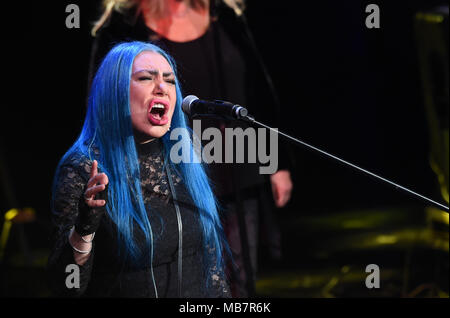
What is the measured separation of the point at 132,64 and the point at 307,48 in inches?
74.0

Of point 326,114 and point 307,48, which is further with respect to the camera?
point 326,114

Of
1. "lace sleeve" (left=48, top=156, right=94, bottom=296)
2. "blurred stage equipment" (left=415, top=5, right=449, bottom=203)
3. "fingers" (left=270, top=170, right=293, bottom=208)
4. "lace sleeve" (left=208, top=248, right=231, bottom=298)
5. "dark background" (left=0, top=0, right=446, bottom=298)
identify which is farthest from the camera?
"dark background" (left=0, top=0, right=446, bottom=298)

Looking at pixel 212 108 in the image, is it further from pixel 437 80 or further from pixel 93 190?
pixel 437 80

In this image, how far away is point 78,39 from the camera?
94.5 inches

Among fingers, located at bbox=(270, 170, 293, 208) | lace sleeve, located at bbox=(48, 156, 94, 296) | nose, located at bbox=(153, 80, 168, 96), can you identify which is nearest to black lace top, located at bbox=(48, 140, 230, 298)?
lace sleeve, located at bbox=(48, 156, 94, 296)

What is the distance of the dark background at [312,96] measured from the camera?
2.90 m

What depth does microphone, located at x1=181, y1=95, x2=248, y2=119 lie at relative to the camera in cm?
152

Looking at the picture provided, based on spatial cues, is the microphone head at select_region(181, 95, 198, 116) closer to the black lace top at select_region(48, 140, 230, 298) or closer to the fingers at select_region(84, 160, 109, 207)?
the black lace top at select_region(48, 140, 230, 298)

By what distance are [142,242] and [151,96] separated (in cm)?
39

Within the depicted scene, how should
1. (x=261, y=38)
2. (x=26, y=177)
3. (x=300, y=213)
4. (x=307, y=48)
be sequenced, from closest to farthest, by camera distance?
(x=261, y=38) < (x=307, y=48) < (x=26, y=177) < (x=300, y=213)

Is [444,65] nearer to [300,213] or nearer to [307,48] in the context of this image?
[307,48]

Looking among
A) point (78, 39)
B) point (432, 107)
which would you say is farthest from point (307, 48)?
point (78, 39)

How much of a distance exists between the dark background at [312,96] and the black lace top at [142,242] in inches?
26.7

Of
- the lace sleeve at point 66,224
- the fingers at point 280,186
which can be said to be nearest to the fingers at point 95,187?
the lace sleeve at point 66,224
